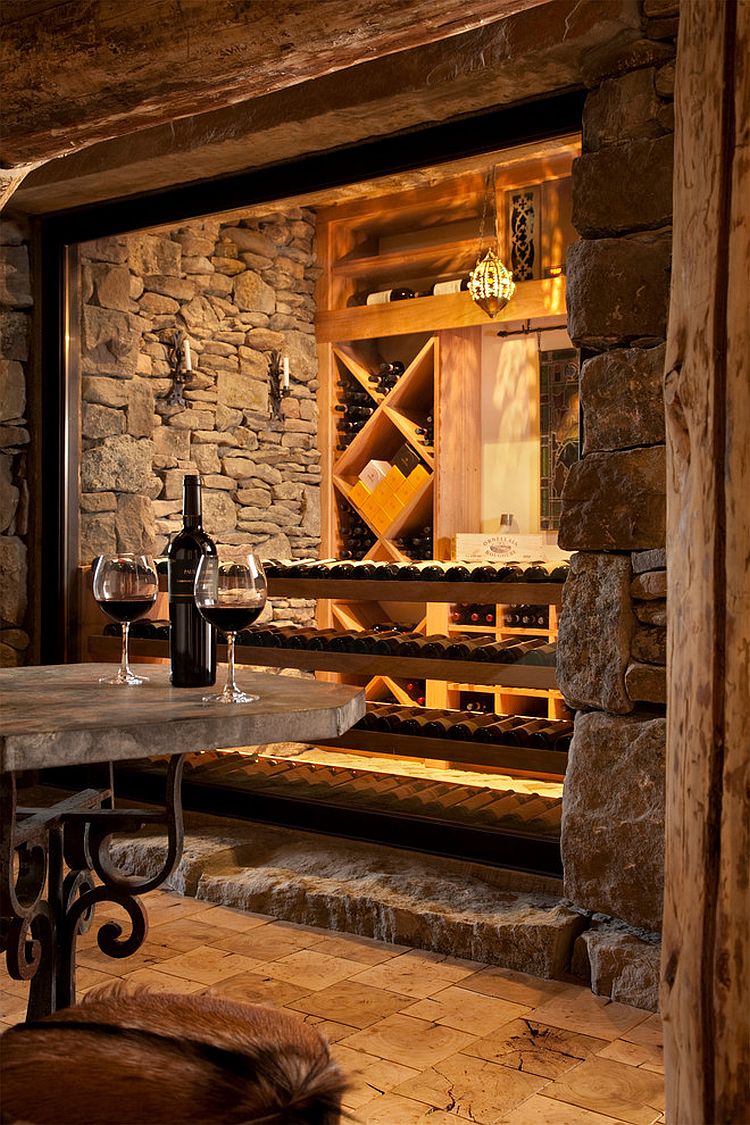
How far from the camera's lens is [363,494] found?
5.93m

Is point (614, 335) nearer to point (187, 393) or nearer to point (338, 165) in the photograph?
point (338, 165)

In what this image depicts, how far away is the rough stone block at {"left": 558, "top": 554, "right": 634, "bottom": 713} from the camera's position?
3.14 m

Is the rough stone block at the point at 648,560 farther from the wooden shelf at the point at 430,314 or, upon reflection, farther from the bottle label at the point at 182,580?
the wooden shelf at the point at 430,314

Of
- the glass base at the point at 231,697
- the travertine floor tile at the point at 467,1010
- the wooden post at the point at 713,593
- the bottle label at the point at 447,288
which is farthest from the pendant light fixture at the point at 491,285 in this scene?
the wooden post at the point at 713,593

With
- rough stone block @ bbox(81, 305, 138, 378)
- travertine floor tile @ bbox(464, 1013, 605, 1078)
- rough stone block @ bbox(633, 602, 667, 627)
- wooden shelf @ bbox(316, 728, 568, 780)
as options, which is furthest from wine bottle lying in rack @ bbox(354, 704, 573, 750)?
rough stone block @ bbox(81, 305, 138, 378)

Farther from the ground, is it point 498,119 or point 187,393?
point 498,119

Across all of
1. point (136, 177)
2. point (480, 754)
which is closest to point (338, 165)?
point (136, 177)

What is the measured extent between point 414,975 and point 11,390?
279cm

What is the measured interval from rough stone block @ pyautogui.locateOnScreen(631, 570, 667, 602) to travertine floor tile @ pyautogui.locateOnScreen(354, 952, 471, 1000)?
1.10 m

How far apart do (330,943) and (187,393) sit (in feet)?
8.89

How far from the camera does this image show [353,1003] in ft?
9.63

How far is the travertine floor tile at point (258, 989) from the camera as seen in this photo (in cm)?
294

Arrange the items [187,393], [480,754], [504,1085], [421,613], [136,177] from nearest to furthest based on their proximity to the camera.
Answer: [504,1085] → [480,754] → [136,177] → [187,393] → [421,613]

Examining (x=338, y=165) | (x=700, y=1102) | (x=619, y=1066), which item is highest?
(x=338, y=165)
